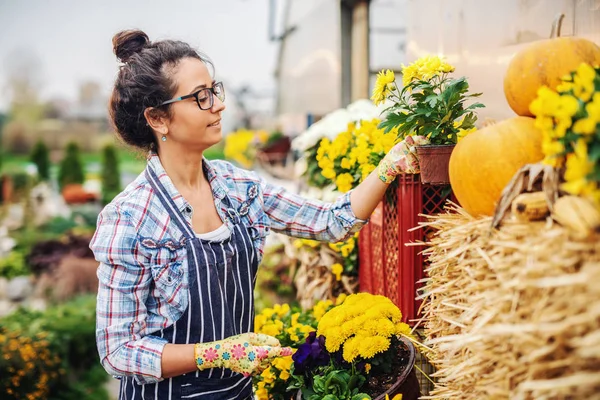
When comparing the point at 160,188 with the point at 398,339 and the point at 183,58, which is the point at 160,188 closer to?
the point at 183,58

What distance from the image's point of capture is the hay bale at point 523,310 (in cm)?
99

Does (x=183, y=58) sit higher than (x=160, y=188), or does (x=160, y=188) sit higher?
(x=183, y=58)

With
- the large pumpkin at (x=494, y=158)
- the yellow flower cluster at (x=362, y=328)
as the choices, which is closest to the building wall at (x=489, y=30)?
the large pumpkin at (x=494, y=158)

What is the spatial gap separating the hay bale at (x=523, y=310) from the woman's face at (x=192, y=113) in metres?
0.88

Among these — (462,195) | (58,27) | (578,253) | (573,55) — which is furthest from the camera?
(58,27)

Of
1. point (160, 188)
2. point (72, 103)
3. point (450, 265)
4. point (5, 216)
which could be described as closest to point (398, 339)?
point (450, 265)

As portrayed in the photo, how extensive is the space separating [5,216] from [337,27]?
6104 millimetres

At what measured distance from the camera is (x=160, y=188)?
1948 mm

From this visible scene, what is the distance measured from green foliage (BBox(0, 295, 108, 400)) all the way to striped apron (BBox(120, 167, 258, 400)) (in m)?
2.35

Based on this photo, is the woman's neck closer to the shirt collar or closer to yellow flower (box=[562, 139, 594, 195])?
the shirt collar

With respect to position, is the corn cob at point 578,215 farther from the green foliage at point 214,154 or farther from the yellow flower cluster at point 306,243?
the green foliage at point 214,154

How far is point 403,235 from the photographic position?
2.02 metres

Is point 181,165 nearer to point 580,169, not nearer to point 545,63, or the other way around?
point 545,63

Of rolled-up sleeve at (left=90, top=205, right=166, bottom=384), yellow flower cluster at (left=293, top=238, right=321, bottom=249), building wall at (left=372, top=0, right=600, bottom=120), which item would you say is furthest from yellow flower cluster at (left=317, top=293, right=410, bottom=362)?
yellow flower cluster at (left=293, top=238, right=321, bottom=249)
